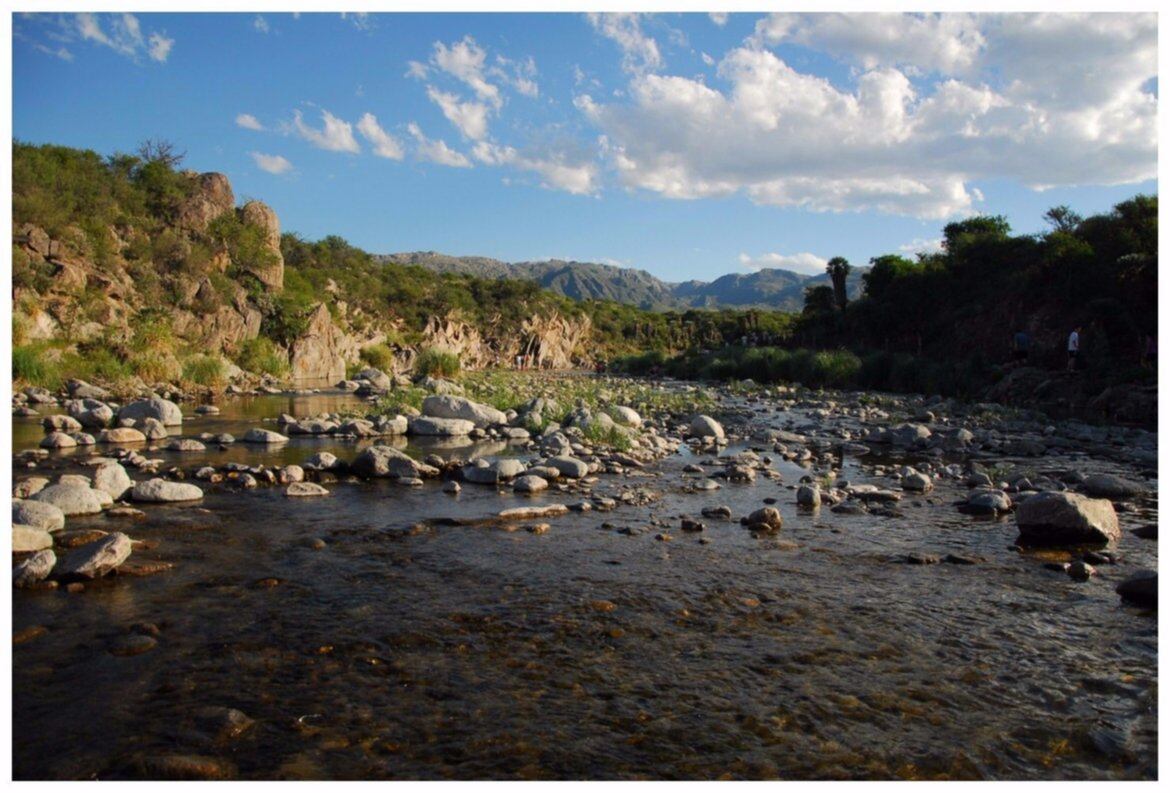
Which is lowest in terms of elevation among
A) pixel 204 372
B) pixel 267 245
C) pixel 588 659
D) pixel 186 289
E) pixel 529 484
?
pixel 588 659

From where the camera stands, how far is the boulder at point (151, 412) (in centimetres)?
1595

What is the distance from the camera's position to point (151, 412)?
16156 millimetres

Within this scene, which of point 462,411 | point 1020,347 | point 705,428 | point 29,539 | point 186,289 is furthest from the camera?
point 186,289

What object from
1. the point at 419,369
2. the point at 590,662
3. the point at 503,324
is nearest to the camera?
the point at 590,662

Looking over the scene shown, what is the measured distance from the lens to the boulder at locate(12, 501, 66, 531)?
22.6 feet

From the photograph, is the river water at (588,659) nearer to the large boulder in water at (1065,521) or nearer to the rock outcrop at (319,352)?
the large boulder in water at (1065,521)

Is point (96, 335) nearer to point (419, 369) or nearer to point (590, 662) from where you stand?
point (419, 369)

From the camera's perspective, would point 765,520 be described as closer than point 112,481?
Yes

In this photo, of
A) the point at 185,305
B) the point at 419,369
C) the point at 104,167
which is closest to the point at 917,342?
the point at 419,369

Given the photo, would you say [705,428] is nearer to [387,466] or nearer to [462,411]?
[462,411]

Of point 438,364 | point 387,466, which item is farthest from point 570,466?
point 438,364

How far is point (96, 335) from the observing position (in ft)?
89.4

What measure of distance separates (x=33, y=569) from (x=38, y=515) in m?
1.80

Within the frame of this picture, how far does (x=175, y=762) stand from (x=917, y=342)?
4766 centimetres
